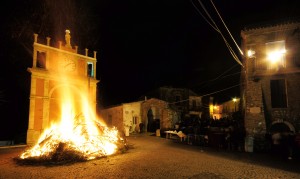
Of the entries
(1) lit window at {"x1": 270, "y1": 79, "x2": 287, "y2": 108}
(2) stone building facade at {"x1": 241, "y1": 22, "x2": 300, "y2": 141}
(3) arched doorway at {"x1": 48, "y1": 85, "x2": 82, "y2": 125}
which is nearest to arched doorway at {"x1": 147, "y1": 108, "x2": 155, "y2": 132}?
(3) arched doorway at {"x1": 48, "y1": 85, "x2": 82, "y2": 125}

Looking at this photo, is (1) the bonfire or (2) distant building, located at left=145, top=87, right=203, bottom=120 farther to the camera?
(2) distant building, located at left=145, top=87, right=203, bottom=120

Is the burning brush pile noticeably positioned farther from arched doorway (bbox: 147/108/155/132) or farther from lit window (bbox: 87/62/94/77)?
arched doorway (bbox: 147/108/155/132)

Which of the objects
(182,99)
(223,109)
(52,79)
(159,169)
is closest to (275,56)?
(159,169)

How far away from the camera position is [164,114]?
32844 mm

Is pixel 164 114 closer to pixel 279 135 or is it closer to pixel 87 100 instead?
pixel 87 100

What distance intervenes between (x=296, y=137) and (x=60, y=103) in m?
20.6

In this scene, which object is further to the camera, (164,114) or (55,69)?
(164,114)

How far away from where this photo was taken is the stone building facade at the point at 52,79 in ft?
65.2

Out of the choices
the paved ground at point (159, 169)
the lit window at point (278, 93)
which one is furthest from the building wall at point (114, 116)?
the lit window at point (278, 93)

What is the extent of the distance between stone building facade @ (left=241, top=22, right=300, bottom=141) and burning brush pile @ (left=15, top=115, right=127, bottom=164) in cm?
1105

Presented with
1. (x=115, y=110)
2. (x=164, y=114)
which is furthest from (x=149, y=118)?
(x=115, y=110)

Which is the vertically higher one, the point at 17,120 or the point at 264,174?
the point at 17,120

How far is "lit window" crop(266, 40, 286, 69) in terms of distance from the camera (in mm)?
16484

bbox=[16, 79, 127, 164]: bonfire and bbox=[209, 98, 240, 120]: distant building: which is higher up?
bbox=[209, 98, 240, 120]: distant building
